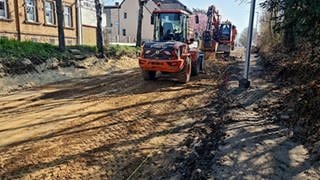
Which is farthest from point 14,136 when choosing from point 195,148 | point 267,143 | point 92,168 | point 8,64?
point 8,64

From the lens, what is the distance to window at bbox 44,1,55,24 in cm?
2677

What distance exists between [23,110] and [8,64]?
17.6 feet

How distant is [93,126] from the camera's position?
818 cm

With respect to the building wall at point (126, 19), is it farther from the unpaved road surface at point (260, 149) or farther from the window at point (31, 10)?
the unpaved road surface at point (260, 149)

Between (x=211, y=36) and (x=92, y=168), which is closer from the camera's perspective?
(x=92, y=168)

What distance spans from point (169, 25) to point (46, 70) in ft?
18.8

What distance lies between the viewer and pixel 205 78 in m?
16.5

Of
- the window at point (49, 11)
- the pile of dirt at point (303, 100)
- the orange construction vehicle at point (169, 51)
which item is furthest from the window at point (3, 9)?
the pile of dirt at point (303, 100)

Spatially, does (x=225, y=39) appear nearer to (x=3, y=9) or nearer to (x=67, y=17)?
(x=67, y=17)

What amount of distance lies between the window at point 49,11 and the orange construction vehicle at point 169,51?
1309 centimetres

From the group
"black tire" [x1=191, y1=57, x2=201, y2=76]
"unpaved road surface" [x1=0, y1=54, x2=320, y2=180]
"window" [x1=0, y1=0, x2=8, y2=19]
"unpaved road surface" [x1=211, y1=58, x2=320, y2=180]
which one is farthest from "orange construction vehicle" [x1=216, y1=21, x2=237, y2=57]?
"unpaved road surface" [x1=211, y1=58, x2=320, y2=180]

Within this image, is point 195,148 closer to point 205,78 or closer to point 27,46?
point 205,78

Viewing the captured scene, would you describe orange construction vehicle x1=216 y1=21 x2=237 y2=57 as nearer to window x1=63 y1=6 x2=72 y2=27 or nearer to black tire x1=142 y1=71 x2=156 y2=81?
window x1=63 y1=6 x2=72 y2=27

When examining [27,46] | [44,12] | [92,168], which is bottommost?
[92,168]
